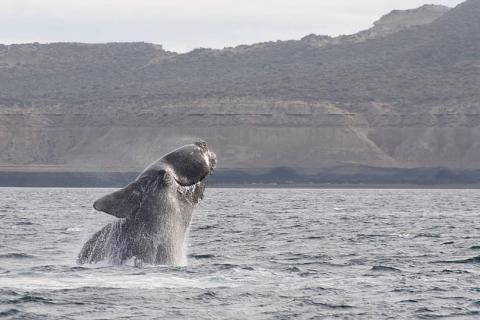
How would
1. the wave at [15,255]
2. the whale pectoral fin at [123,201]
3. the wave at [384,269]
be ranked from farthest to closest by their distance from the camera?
the wave at [15,255], the wave at [384,269], the whale pectoral fin at [123,201]

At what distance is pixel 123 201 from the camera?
65.6 ft

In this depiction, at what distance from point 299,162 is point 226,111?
1787 cm

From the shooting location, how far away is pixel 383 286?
23031mm

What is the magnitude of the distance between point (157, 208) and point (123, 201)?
0.73 meters

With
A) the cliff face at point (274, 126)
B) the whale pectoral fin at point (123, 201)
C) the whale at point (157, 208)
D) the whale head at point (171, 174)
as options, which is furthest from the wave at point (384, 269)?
the cliff face at point (274, 126)

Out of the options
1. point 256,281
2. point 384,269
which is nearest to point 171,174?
point 256,281

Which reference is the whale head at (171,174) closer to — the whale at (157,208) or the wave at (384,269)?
the whale at (157,208)

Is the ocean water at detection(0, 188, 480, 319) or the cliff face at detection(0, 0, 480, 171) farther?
the cliff face at detection(0, 0, 480, 171)

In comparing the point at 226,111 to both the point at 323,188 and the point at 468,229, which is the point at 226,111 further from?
the point at 468,229

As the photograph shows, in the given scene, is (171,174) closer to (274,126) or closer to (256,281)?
(256,281)

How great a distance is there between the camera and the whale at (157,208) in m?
20.3

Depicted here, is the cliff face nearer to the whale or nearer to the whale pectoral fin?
the whale

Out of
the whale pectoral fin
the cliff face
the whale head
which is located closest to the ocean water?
the whale pectoral fin

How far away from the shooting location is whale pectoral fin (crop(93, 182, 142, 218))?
64.4 ft
